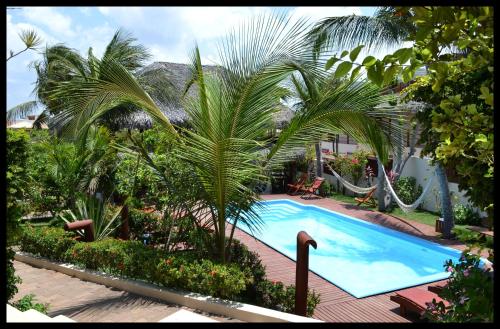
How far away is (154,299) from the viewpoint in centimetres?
472

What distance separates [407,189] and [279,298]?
843cm

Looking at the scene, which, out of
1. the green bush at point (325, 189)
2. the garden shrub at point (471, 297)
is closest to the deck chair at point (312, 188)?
the green bush at point (325, 189)

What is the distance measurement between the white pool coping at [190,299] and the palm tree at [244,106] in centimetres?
98

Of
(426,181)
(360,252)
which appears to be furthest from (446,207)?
(426,181)

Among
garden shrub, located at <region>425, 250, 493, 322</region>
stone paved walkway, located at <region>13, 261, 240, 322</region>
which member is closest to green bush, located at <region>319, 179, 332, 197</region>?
stone paved walkway, located at <region>13, 261, 240, 322</region>

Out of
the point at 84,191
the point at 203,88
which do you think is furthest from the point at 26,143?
the point at 84,191

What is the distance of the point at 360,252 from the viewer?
30.7 feet

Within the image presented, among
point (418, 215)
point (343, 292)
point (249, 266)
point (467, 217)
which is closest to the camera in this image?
point (249, 266)

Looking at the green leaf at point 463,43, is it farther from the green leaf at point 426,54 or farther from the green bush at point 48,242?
the green bush at point 48,242

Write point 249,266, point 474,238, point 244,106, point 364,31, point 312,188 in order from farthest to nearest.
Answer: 1. point 312,188
2. point 364,31
3. point 249,266
4. point 244,106
5. point 474,238

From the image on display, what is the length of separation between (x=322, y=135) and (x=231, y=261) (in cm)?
193

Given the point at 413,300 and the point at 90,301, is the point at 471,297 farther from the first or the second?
the point at 90,301

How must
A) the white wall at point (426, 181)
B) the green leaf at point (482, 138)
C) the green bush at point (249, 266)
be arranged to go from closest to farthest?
1. the green leaf at point (482, 138)
2. the green bush at point (249, 266)
3. the white wall at point (426, 181)

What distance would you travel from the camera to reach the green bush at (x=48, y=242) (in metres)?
6.57
